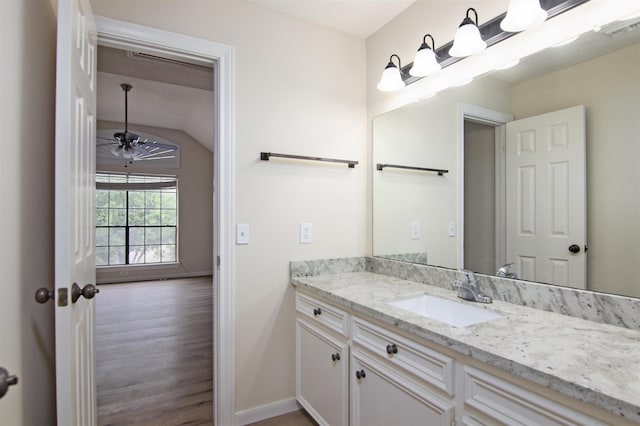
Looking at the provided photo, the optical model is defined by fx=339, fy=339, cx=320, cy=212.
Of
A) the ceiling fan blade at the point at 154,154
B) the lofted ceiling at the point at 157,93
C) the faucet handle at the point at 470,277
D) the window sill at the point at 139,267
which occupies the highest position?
the lofted ceiling at the point at 157,93

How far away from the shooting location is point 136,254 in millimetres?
6809

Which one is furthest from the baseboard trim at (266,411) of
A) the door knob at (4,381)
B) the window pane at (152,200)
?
the window pane at (152,200)

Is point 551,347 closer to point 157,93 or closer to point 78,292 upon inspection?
point 78,292

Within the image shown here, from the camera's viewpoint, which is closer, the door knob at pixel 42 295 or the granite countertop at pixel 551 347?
the granite countertop at pixel 551 347

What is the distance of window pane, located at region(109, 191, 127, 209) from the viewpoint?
6605 millimetres

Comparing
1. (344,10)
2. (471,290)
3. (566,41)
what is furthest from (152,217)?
(566,41)

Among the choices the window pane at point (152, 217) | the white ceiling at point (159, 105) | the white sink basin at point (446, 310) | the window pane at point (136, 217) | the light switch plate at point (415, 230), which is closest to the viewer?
the white sink basin at point (446, 310)

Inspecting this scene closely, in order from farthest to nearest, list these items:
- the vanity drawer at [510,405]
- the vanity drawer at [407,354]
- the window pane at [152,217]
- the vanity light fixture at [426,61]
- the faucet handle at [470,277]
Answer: the window pane at [152,217] < the vanity light fixture at [426,61] < the faucet handle at [470,277] < the vanity drawer at [407,354] < the vanity drawer at [510,405]

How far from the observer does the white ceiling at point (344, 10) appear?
202 centimetres

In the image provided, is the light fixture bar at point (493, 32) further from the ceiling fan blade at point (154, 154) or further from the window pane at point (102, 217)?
the window pane at point (102, 217)

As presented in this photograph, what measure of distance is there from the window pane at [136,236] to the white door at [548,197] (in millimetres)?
6940

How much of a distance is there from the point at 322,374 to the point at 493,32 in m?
1.89

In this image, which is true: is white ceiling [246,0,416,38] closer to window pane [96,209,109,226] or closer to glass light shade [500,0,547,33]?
glass light shade [500,0,547,33]

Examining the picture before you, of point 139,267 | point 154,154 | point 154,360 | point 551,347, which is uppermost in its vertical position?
point 154,154
